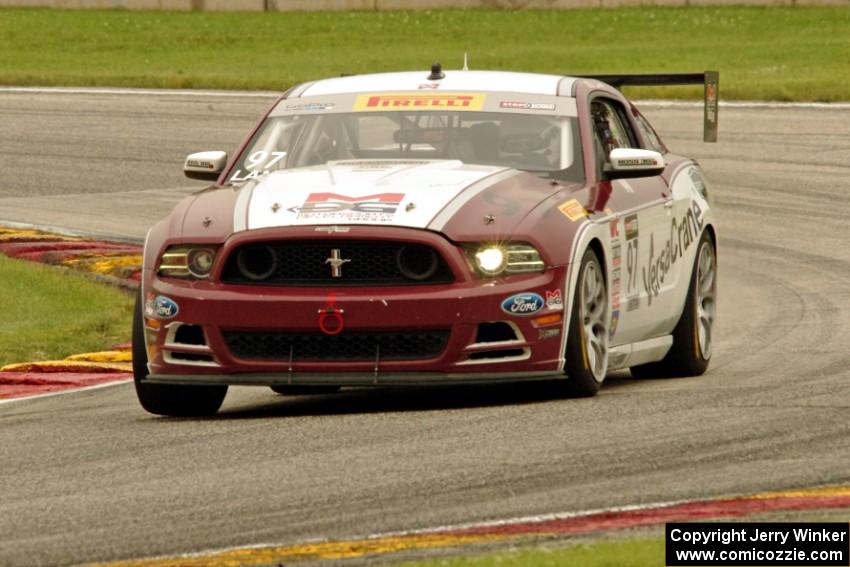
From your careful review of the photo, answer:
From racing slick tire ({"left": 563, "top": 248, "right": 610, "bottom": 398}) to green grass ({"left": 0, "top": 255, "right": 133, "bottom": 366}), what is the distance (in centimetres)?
447

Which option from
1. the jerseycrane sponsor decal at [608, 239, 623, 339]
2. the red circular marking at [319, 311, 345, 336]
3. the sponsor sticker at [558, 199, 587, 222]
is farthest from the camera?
the jerseycrane sponsor decal at [608, 239, 623, 339]

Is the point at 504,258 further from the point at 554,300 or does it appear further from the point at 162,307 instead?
the point at 162,307

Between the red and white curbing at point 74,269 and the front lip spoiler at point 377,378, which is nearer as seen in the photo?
the front lip spoiler at point 377,378

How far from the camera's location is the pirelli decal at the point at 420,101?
9773 mm

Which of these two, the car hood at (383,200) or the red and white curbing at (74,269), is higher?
the car hood at (383,200)

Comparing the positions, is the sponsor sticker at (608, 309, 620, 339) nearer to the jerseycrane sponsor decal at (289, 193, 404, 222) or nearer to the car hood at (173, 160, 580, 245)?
the car hood at (173, 160, 580, 245)

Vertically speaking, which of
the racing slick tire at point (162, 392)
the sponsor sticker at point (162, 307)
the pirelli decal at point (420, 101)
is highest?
the pirelli decal at point (420, 101)

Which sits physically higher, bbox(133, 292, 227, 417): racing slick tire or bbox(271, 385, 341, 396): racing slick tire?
bbox(133, 292, 227, 417): racing slick tire

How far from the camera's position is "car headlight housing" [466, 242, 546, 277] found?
27.3ft

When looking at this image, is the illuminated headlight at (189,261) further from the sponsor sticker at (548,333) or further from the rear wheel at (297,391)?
the rear wheel at (297,391)

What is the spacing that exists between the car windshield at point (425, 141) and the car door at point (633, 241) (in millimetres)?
244

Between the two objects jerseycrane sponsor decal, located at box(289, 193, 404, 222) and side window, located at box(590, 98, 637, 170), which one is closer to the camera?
jerseycrane sponsor decal, located at box(289, 193, 404, 222)

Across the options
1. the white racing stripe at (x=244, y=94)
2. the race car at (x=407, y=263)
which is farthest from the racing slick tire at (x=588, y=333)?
the white racing stripe at (x=244, y=94)

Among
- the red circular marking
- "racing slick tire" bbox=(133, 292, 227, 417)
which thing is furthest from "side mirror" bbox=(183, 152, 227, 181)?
the red circular marking
